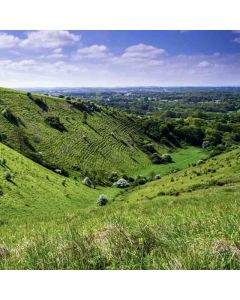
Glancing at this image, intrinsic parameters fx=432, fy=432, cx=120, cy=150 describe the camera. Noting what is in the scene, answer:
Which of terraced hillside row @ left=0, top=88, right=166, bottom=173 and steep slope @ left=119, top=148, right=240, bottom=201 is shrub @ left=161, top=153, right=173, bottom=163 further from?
steep slope @ left=119, top=148, right=240, bottom=201

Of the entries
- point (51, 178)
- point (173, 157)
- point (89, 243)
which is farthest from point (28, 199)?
point (173, 157)

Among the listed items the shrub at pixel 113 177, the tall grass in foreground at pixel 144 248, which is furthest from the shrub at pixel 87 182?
the tall grass in foreground at pixel 144 248

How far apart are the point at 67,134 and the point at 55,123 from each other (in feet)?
15.8

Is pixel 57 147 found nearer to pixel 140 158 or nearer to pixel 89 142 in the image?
pixel 89 142

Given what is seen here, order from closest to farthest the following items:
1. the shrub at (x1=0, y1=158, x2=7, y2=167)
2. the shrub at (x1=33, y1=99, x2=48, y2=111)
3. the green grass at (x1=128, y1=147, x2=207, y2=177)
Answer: the shrub at (x1=0, y1=158, x2=7, y2=167) < the green grass at (x1=128, y1=147, x2=207, y2=177) < the shrub at (x1=33, y1=99, x2=48, y2=111)

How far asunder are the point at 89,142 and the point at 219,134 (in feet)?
256

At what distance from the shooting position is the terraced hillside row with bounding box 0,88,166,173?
111 metres

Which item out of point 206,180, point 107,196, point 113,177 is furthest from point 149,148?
point 206,180

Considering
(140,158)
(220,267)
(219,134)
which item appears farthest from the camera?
(219,134)

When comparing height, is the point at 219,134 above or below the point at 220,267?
below

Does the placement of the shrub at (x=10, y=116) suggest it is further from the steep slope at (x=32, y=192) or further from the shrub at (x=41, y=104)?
the steep slope at (x=32, y=192)

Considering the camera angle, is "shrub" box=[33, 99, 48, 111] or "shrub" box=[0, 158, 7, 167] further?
"shrub" box=[33, 99, 48, 111]

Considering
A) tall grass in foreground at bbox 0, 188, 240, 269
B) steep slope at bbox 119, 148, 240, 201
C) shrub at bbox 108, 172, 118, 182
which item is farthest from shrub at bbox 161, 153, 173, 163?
tall grass in foreground at bbox 0, 188, 240, 269

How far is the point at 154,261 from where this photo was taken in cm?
746
